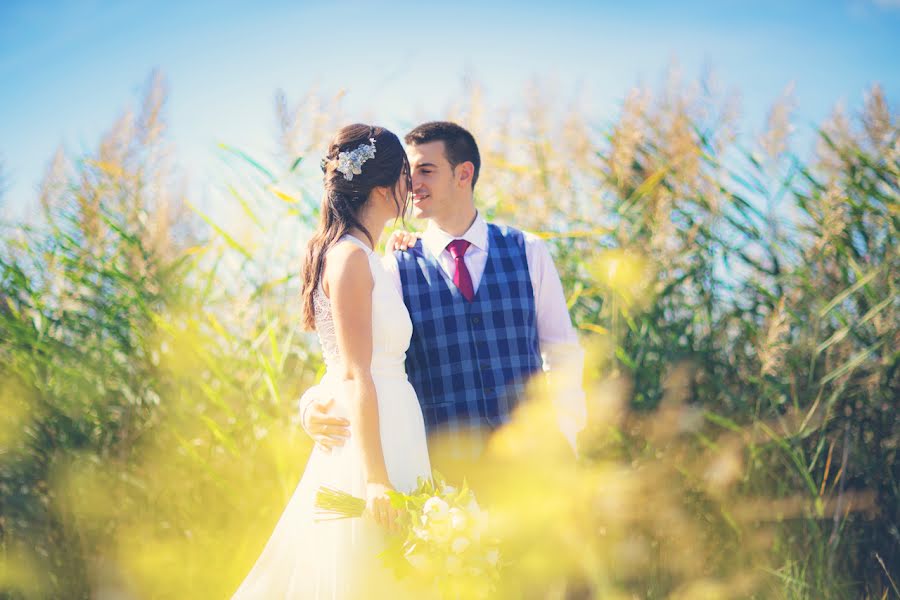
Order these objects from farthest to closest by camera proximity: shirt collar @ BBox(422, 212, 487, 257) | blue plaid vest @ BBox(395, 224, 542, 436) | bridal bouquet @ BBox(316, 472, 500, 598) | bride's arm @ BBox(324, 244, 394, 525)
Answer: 1. shirt collar @ BBox(422, 212, 487, 257)
2. blue plaid vest @ BBox(395, 224, 542, 436)
3. bride's arm @ BBox(324, 244, 394, 525)
4. bridal bouquet @ BBox(316, 472, 500, 598)

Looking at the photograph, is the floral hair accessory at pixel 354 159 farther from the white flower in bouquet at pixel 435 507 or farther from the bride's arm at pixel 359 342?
the white flower in bouquet at pixel 435 507

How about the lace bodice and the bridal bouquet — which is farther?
the lace bodice

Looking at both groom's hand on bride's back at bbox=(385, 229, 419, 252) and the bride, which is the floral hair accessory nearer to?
the bride

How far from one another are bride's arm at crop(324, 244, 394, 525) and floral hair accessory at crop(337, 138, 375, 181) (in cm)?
21

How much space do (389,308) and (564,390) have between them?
68 centimetres

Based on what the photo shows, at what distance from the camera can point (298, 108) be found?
2344mm

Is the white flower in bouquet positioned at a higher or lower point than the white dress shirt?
lower

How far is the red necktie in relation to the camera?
2025 mm

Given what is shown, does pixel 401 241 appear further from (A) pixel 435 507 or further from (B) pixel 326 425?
(A) pixel 435 507

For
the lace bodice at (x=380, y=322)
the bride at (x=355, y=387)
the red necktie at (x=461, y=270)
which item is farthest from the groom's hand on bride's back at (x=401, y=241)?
the lace bodice at (x=380, y=322)

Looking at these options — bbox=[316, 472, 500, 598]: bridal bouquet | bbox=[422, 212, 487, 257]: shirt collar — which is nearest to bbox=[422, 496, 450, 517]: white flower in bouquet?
bbox=[316, 472, 500, 598]: bridal bouquet

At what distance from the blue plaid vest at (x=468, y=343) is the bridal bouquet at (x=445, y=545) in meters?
0.51

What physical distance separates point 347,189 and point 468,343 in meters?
0.57

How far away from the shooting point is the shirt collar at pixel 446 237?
2.08m
